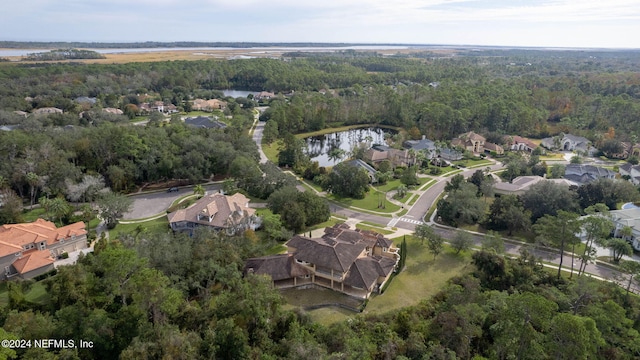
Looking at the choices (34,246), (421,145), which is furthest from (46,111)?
(421,145)

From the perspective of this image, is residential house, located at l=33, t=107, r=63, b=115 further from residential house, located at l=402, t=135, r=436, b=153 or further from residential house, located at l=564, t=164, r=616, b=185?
residential house, located at l=564, t=164, r=616, b=185

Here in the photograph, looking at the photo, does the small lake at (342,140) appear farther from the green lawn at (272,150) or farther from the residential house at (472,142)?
the residential house at (472,142)

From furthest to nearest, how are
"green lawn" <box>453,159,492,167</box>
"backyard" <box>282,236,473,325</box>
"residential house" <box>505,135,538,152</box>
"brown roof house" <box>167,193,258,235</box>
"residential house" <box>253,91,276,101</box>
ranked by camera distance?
"residential house" <box>253,91,276,101</box>, "residential house" <box>505,135,538,152</box>, "green lawn" <box>453,159,492,167</box>, "brown roof house" <box>167,193,258,235</box>, "backyard" <box>282,236,473,325</box>

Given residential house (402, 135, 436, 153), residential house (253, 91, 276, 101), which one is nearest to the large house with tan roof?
residential house (402, 135, 436, 153)

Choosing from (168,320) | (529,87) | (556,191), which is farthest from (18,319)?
(529,87)

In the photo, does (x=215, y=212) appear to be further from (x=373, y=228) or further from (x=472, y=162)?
(x=472, y=162)
